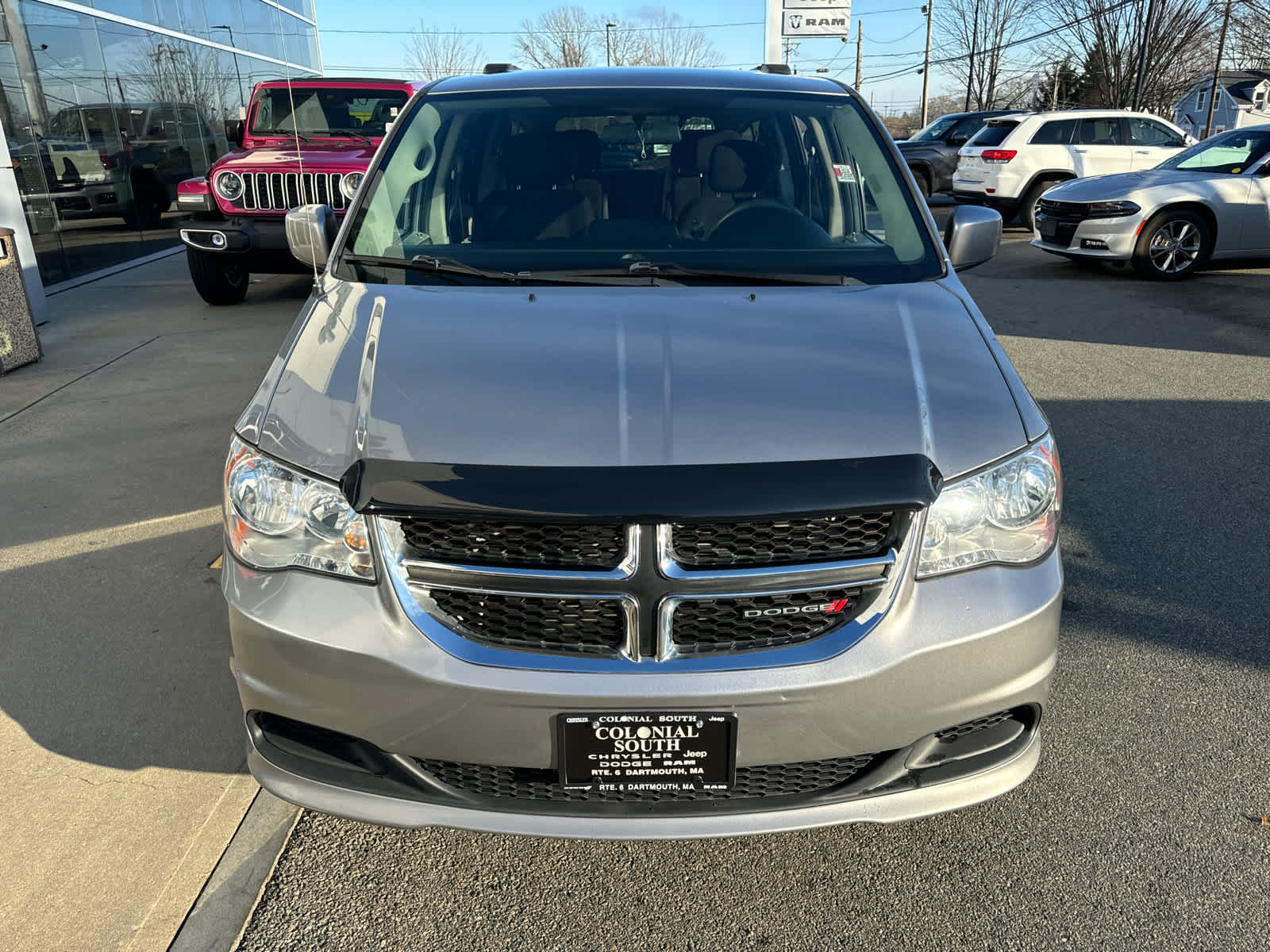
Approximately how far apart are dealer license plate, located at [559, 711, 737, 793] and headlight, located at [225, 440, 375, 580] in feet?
1.78

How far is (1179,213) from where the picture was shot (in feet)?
33.4

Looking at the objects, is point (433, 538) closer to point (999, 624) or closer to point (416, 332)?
point (416, 332)

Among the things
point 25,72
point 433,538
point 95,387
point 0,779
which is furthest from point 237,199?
point 433,538

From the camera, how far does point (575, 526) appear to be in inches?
→ 75.2

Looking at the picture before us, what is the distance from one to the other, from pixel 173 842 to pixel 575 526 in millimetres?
1437

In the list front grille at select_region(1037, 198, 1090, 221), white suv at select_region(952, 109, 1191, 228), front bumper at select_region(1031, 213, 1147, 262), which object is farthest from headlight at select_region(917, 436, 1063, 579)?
white suv at select_region(952, 109, 1191, 228)

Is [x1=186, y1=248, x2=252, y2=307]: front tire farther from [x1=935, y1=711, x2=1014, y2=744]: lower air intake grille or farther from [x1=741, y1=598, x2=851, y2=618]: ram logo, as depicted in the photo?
[x1=935, y1=711, x2=1014, y2=744]: lower air intake grille

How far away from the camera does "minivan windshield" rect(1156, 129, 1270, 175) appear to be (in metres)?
10.3

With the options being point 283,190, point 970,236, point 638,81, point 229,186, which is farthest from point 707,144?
point 229,186

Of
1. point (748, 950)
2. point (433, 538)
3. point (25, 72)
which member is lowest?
point (748, 950)

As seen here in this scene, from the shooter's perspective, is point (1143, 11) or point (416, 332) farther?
point (1143, 11)

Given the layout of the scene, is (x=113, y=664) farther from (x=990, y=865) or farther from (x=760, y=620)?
(x=990, y=865)

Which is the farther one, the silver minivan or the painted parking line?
the painted parking line

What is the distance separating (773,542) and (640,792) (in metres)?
0.58
